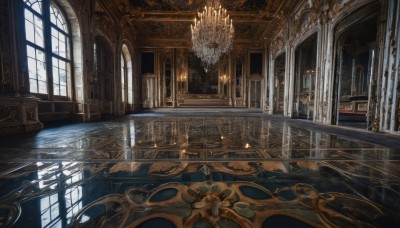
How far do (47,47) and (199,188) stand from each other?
6.17 metres

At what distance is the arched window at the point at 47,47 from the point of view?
171 inches

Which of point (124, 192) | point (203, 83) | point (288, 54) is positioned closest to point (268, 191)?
point (124, 192)

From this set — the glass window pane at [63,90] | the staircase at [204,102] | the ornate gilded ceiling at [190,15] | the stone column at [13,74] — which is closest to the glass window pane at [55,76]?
the glass window pane at [63,90]

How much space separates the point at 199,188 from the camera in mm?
1171

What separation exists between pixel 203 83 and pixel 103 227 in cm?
1263

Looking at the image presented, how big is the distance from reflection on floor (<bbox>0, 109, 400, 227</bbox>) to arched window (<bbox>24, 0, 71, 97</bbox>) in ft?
12.0

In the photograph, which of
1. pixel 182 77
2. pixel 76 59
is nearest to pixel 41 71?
pixel 76 59

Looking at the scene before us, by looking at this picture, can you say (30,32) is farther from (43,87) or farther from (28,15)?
(43,87)

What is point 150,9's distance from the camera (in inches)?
330

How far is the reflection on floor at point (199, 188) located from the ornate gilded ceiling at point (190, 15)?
25.3 ft

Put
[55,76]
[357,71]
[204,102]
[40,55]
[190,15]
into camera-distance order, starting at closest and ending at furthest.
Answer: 1. [40,55]
2. [55,76]
3. [190,15]
4. [357,71]
5. [204,102]

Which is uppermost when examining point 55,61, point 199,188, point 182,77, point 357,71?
point 182,77

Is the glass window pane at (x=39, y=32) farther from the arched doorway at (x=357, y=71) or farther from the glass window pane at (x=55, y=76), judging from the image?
the arched doorway at (x=357, y=71)

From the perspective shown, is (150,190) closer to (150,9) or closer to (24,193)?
(24,193)
